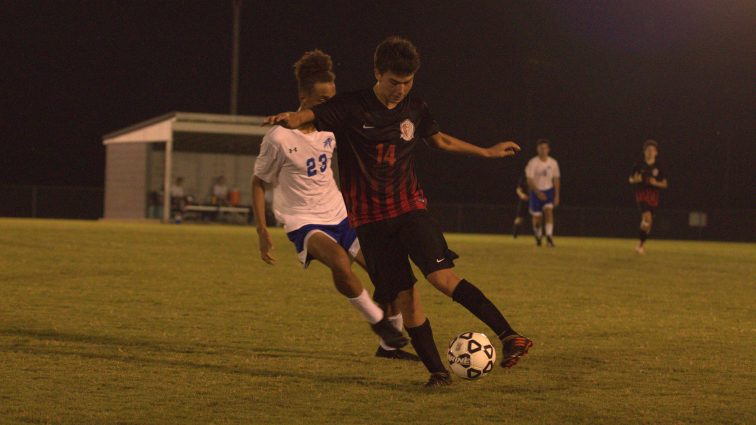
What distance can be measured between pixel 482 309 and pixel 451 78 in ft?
164

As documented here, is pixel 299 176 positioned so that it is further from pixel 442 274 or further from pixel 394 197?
pixel 442 274

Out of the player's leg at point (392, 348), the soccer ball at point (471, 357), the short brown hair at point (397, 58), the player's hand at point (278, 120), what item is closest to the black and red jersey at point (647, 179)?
the player's leg at point (392, 348)

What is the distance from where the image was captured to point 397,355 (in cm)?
674

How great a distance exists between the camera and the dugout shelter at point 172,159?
105 ft

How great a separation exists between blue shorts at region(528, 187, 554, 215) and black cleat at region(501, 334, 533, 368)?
17.0m

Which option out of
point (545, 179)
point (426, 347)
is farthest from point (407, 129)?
point (545, 179)

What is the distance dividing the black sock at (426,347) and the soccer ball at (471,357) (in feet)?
0.32

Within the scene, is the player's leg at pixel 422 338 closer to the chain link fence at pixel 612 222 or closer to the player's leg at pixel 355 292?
the player's leg at pixel 355 292

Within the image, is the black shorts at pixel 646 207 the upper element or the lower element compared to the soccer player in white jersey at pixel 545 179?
lower

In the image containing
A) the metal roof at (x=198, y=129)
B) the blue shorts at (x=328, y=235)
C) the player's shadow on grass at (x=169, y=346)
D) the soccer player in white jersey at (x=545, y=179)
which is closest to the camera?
the player's shadow on grass at (x=169, y=346)

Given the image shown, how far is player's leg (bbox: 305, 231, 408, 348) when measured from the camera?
22.1 feet

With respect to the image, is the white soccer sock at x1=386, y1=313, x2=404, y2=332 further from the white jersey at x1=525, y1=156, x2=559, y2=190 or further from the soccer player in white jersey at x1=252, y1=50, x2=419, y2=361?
the white jersey at x1=525, y1=156, x2=559, y2=190

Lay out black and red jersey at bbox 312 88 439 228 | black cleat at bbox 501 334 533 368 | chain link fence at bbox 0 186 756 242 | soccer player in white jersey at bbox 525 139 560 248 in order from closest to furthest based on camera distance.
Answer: black cleat at bbox 501 334 533 368 < black and red jersey at bbox 312 88 439 228 < soccer player in white jersey at bbox 525 139 560 248 < chain link fence at bbox 0 186 756 242

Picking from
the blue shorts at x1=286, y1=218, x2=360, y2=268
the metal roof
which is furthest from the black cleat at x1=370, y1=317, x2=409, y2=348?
the metal roof
